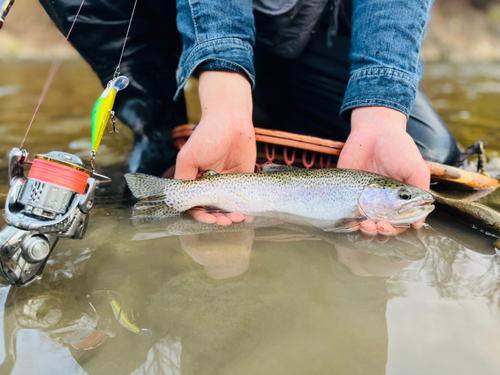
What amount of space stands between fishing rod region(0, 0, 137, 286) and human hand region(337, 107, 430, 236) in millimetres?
1310

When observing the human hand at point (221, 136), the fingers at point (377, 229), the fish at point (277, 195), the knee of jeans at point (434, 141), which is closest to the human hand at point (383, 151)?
the fingers at point (377, 229)

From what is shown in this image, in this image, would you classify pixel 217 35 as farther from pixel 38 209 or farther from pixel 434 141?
pixel 434 141

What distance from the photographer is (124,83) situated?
1577 mm

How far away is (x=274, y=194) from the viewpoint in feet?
6.77

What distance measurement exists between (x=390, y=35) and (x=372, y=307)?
5.66 feet

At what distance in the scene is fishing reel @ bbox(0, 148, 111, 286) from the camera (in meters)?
1.24

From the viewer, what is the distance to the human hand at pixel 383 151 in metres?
1.98

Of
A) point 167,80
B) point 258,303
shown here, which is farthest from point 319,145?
Answer: point 167,80

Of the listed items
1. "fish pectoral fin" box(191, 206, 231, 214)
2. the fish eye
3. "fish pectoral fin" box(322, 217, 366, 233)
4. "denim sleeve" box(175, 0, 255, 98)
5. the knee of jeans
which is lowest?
"fish pectoral fin" box(191, 206, 231, 214)

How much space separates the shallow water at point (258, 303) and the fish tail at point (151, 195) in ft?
0.31

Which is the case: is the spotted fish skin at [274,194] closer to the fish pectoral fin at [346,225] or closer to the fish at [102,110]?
the fish pectoral fin at [346,225]

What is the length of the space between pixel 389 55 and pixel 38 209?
2038 mm

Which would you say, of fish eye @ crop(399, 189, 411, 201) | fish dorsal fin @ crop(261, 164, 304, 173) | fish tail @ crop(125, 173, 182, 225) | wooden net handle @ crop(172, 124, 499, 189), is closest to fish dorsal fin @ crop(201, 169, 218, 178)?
fish tail @ crop(125, 173, 182, 225)

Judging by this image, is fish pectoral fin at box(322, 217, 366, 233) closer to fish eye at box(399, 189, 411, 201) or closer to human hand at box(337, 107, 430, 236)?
human hand at box(337, 107, 430, 236)
